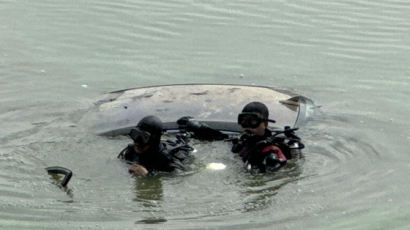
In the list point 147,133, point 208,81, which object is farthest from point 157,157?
point 208,81

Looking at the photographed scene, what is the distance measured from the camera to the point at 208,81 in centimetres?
1047

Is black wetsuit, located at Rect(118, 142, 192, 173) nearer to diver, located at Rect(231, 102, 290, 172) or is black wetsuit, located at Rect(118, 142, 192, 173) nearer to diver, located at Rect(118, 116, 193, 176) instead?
diver, located at Rect(118, 116, 193, 176)

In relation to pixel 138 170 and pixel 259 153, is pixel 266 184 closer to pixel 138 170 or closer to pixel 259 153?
pixel 259 153

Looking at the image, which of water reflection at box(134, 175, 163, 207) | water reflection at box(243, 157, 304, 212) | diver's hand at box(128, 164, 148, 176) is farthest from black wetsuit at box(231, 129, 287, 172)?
diver's hand at box(128, 164, 148, 176)

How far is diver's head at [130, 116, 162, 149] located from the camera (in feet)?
24.0

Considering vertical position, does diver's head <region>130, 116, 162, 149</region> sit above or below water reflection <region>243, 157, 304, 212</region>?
above

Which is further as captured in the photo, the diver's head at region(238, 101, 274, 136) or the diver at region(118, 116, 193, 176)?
the diver's head at region(238, 101, 274, 136)

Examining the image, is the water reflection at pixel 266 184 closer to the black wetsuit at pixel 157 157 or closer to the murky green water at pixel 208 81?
the murky green water at pixel 208 81

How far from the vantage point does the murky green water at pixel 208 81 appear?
686cm

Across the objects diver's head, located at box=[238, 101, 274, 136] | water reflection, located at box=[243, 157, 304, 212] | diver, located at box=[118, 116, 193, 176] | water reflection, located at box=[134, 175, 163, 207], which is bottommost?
water reflection, located at box=[134, 175, 163, 207]

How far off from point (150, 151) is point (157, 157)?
0.11 metres

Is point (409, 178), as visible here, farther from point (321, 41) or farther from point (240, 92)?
point (321, 41)

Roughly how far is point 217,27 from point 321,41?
151cm

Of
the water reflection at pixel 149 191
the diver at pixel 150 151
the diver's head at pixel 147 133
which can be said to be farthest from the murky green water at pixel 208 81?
the diver's head at pixel 147 133
